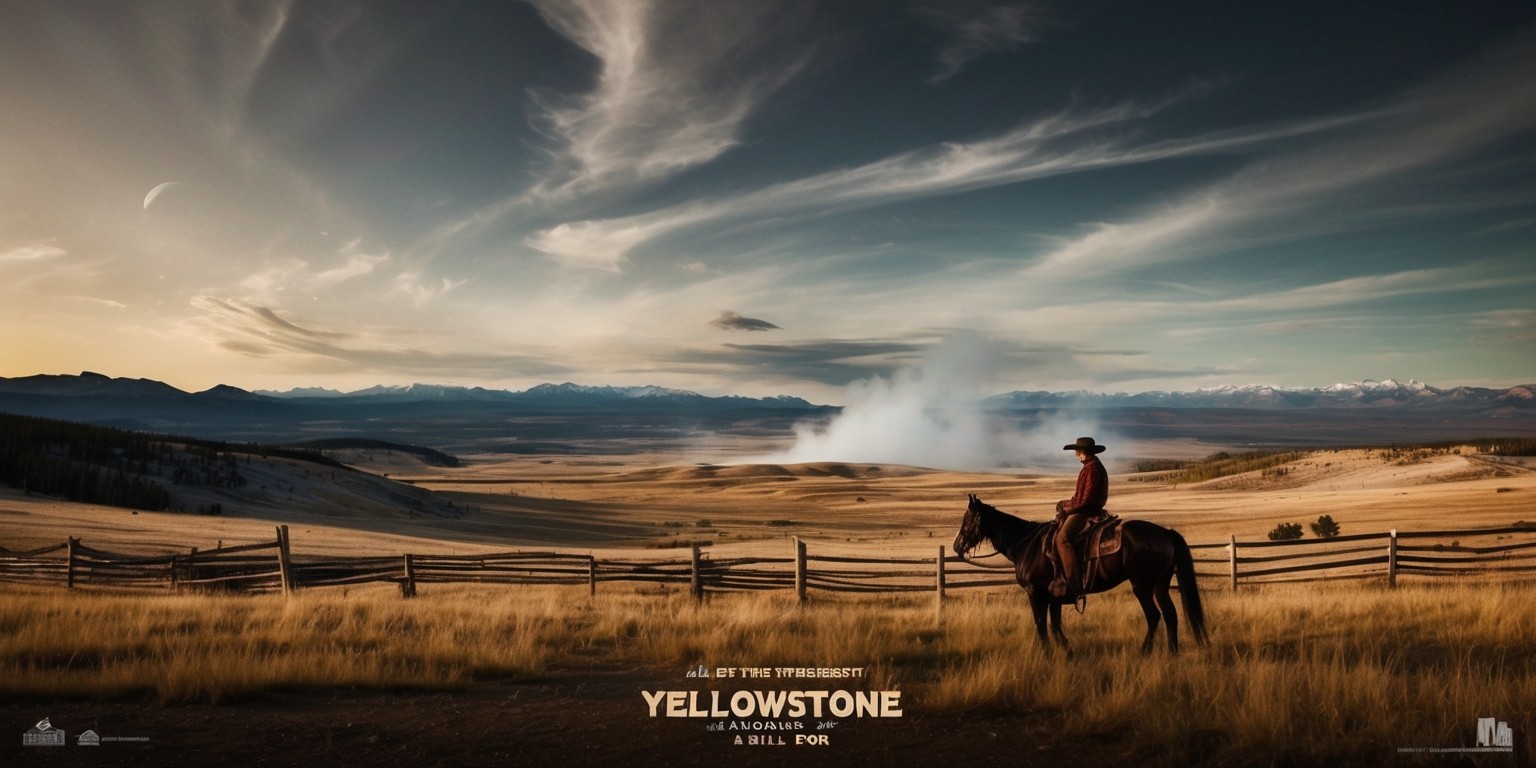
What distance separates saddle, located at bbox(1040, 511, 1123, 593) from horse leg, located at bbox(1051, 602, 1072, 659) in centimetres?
60

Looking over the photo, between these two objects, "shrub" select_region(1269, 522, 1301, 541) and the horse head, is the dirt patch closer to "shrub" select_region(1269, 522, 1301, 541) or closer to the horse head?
the horse head

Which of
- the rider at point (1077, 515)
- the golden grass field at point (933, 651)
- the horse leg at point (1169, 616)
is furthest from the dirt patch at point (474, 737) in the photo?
the horse leg at point (1169, 616)

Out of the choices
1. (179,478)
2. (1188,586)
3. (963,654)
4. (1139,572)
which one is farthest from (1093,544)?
(179,478)

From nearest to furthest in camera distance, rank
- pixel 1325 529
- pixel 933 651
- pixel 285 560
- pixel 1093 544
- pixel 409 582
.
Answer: pixel 1093 544 < pixel 933 651 < pixel 285 560 < pixel 409 582 < pixel 1325 529

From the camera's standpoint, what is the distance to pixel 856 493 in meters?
85.4

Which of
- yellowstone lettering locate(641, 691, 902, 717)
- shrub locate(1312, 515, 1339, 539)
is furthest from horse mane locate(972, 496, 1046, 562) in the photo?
shrub locate(1312, 515, 1339, 539)

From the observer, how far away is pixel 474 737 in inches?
277

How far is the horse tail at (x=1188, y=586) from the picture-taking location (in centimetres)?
850

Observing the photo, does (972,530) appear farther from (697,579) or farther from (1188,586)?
(697,579)

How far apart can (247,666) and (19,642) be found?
4460mm

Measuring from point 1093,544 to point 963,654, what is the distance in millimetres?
2559

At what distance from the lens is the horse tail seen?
8.50 meters

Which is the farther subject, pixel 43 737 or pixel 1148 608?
pixel 1148 608

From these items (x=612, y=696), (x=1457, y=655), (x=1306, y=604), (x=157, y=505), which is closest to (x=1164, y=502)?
(x=1306, y=604)
